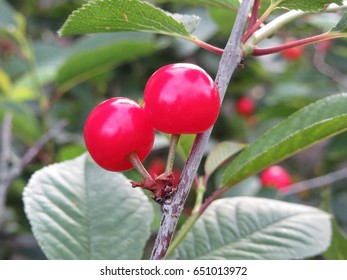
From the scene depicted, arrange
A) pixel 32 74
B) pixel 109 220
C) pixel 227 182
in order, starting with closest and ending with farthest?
pixel 227 182, pixel 109 220, pixel 32 74

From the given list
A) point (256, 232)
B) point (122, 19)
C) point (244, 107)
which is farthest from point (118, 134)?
point (244, 107)

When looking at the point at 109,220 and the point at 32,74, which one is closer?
the point at 109,220

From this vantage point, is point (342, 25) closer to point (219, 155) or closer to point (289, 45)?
point (289, 45)

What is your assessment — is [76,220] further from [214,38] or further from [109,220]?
[214,38]

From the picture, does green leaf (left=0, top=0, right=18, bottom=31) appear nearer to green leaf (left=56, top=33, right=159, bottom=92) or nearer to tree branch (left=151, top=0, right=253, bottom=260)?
green leaf (left=56, top=33, right=159, bottom=92)

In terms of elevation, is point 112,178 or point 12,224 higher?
point 112,178

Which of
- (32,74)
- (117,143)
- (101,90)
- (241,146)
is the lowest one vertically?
(101,90)
